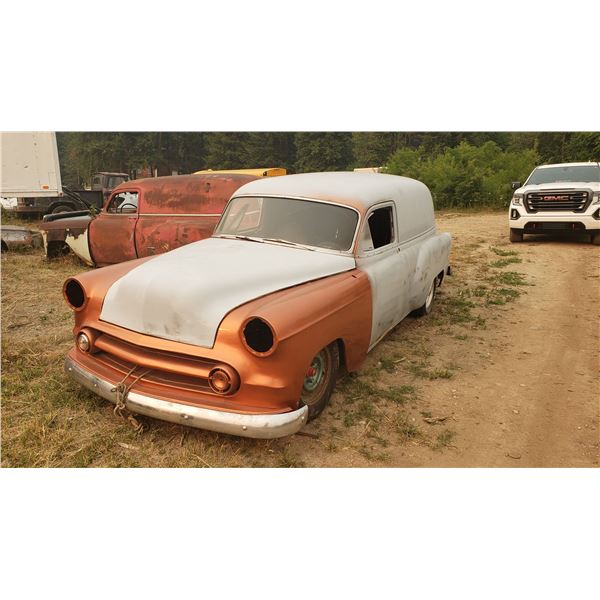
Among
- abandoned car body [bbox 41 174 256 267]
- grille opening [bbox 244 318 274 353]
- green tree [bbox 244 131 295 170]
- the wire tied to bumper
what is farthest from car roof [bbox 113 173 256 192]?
green tree [bbox 244 131 295 170]

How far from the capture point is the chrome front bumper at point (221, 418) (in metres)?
2.92

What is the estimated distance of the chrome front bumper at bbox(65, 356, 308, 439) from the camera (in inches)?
115

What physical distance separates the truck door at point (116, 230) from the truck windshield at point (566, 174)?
356 inches

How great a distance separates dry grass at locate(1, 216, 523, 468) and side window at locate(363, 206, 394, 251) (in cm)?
121

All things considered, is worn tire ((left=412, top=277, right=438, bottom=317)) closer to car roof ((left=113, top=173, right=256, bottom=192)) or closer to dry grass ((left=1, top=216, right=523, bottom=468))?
dry grass ((left=1, top=216, right=523, bottom=468))

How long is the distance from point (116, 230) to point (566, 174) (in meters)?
9.98

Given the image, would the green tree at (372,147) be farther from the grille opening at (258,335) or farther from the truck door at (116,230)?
the grille opening at (258,335)

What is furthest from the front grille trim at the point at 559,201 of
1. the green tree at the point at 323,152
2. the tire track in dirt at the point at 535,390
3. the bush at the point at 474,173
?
the green tree at the point at 323,152

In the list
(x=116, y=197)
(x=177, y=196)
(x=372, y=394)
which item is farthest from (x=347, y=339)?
(x=116, y=197)

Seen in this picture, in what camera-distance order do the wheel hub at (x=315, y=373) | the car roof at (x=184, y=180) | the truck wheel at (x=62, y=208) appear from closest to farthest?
1. the wheel hub at (x=315, y=373)
2. the car roof at (x=184, y=180)
3. the truck wheel at (x=62, y=208)

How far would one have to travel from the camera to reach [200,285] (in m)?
3.33

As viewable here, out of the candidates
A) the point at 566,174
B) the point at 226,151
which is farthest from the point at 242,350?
the point at 226,151

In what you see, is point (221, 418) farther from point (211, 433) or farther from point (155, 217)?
point (155, 217)

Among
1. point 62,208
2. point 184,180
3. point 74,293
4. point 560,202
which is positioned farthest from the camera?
point 62,208
